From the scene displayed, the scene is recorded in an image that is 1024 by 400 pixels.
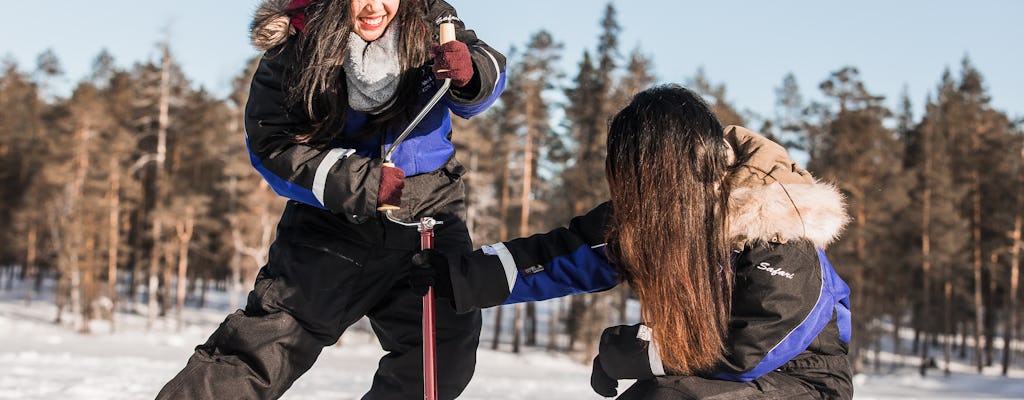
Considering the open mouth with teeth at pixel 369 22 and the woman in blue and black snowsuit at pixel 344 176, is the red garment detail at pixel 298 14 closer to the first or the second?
the woman in blue and black snowsuit at pixel 344 176

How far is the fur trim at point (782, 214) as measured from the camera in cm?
241

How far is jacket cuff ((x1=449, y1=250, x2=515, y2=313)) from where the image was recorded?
9.11 ft

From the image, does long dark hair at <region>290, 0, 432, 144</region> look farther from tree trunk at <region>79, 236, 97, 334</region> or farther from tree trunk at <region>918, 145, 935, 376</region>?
tree trunk at <region>918, 145, 935, 376</region>

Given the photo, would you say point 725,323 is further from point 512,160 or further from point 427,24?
point 512,160

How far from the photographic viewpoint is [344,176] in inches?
103

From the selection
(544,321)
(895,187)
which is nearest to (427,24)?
(895,187)

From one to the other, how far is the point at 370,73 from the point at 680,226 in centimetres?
126

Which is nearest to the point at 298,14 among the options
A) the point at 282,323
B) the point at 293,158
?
the point at 293,158

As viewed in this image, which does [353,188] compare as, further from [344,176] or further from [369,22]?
[369,22]

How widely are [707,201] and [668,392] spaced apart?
650mm

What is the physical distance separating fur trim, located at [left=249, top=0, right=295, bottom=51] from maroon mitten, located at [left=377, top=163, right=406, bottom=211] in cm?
68

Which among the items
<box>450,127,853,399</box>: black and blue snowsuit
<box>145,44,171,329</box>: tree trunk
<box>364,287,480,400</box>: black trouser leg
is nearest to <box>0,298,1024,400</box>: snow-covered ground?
<box>145,44,171,329</box>: tree trunk

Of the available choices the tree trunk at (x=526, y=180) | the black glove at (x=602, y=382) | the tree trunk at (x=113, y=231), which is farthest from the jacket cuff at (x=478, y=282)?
the tree trunk at (x=113, y=231)

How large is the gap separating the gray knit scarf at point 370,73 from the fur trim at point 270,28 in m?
0.25
